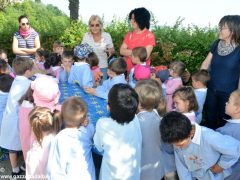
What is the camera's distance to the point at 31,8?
15344 mm

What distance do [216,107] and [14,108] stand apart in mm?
2560

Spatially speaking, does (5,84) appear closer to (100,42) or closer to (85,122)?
(85,122)

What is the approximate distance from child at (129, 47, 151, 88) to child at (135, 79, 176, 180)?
1.17 m

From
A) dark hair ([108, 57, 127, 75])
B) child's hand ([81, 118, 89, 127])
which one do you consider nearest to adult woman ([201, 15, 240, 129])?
dark hair ([108, 57, 127, 75])

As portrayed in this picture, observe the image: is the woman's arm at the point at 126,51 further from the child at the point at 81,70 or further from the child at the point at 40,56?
the child at the point at 40,56

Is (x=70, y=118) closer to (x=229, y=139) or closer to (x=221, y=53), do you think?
(x=229, y=139)

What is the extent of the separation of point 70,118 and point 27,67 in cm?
122

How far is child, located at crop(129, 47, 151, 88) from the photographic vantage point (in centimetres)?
459

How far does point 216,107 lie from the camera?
4.45m

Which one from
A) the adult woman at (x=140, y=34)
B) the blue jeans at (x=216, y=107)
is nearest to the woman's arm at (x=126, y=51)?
the adult woman at (x=140, y=34)

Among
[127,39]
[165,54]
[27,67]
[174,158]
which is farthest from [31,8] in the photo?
[174,158]

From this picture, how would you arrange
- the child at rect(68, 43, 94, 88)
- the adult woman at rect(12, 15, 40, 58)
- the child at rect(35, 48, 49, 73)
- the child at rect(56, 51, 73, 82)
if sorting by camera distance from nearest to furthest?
1. the child at rect(68, 43, 94, 88)
2. the child at rect(56, 51, 73, 82)
3. the child at rect(35, 48, 49, 73)
4. the adult woman at rect(12, 15, 40, 58)

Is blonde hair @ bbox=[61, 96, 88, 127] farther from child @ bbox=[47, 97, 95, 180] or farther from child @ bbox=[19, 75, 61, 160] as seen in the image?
child @ bbox=[19, 75, 61, 160]

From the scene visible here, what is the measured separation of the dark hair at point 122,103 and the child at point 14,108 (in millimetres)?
1389
